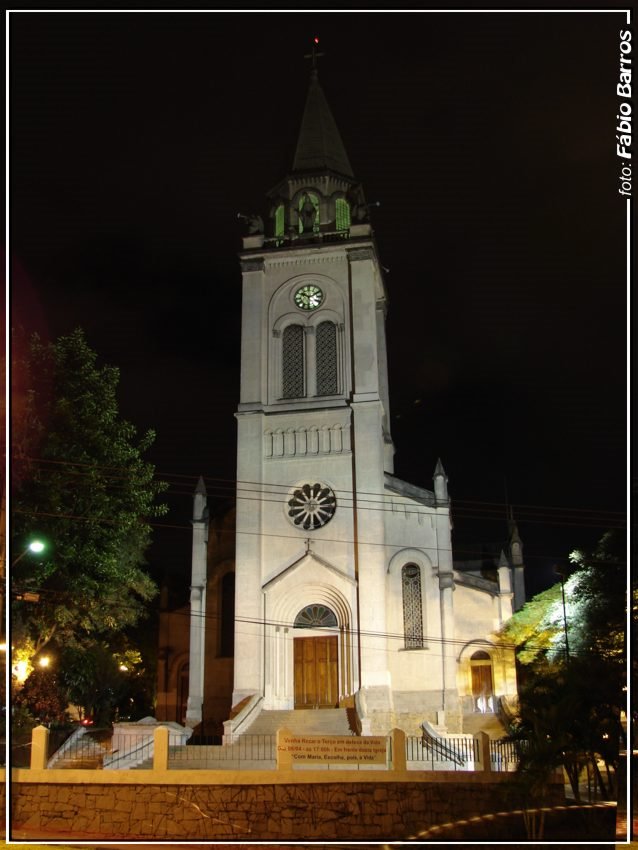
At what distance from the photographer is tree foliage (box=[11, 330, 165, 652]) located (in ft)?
70.2

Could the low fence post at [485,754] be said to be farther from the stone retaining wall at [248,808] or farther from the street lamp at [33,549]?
the street lamp at [33,549]

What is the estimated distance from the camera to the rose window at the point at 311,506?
3133 centimetres

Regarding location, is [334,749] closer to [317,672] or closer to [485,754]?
[485,754]

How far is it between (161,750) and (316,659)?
1247 cm

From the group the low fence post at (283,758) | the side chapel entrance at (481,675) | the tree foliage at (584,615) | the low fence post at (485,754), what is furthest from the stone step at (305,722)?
the low fence post at (283,758)

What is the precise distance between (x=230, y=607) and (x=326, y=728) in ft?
22.4

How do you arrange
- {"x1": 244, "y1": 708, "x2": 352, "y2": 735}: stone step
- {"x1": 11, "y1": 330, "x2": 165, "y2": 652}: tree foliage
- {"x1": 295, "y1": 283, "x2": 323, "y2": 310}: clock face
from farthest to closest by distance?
1. {"x1": 295, "y1": 283, "x2": 323, "y2": 310}: clock face
2. {"x1": 244, "y1": 708, "x2": 352, "y2": 735}: stone step
3. {"x1": 11, "y1": 330, "x2": 165, "y2": 652}: tree foliage

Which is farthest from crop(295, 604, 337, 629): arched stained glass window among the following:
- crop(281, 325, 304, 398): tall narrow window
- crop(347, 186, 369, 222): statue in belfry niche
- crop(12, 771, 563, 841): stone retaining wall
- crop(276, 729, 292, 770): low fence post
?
crop(347, 186, 369, 222): statue in belfry niche

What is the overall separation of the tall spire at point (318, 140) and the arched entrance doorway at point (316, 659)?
17.6 metres

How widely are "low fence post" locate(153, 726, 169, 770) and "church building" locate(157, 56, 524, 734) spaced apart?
9047 mm

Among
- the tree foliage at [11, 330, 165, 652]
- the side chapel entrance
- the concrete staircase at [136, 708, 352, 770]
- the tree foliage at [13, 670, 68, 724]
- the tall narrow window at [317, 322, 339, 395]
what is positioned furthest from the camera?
the tall narrow window at [317, 322, 339, 395]

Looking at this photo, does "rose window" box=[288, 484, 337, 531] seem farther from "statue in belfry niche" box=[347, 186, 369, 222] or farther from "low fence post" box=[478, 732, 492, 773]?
"low fence post" box=[478, 732, 492, 773]

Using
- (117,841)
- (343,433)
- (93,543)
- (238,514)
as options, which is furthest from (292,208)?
(117,841)

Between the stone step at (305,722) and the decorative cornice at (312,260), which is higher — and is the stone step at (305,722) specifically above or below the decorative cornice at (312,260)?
below
